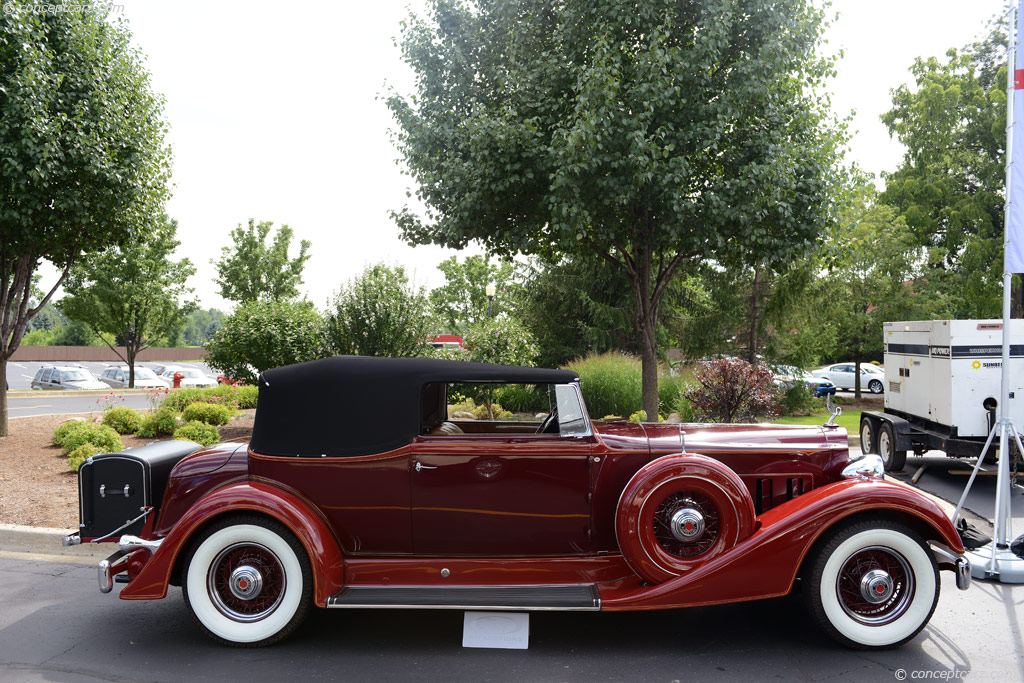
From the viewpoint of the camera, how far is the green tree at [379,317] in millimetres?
12859

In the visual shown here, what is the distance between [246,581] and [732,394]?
946 cm

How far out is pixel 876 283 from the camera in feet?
66.2

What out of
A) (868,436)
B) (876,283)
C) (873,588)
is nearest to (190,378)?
(876,283)

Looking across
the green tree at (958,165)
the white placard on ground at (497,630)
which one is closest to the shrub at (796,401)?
the green tree at (958,165)

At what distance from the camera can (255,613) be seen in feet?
13.5

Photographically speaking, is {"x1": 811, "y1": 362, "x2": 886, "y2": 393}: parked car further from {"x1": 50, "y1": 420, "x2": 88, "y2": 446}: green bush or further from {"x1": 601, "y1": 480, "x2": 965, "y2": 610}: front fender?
{"x1": 50, "y1": 420, "x2": 88, "y2": 446}: green bush

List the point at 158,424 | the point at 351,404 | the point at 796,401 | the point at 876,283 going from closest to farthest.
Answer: the point at 351,404 < the point at 158,424 < the point at 796,401 < the point at 876,283

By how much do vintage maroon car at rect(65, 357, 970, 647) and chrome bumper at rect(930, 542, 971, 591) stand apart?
0.02 metres

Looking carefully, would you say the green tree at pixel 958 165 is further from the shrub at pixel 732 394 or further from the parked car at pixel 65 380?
the parked car at pixel 65 380

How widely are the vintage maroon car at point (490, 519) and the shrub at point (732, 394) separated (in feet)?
24.5

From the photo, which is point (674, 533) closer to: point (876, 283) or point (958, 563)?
point (958, 563)

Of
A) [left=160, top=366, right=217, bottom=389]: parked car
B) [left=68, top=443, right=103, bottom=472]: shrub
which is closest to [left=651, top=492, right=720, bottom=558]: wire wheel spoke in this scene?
[left=68, top=443, right=103, bottom=472]: shrub

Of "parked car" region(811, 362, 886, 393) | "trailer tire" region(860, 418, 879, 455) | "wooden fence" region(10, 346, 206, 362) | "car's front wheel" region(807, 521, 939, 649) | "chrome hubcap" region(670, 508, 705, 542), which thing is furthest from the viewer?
"wooden fence" region(10, 346, 206, 362)

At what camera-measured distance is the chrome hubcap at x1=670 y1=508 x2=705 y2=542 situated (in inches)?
159
